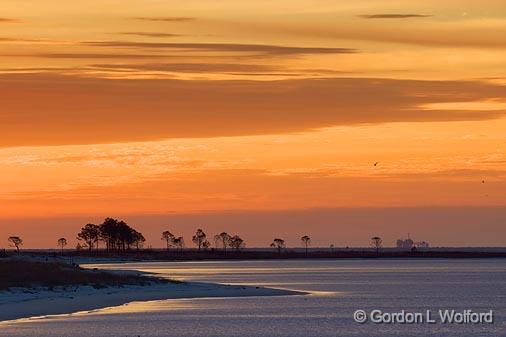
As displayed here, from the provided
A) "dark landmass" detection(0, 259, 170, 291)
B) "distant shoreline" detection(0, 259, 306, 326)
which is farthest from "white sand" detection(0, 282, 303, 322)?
"dark landmass" detection(0, 259, 170, 291)

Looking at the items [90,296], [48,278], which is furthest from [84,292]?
[48,278]

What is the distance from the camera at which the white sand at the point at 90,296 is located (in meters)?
86.5

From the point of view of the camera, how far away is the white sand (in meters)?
86.5

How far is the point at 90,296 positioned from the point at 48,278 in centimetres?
411

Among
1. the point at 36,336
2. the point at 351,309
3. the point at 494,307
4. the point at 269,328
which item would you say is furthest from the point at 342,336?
the point at 494,307

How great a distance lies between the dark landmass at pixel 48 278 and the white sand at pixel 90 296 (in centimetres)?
101

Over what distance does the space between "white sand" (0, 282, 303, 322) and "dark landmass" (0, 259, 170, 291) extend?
1.01 meters

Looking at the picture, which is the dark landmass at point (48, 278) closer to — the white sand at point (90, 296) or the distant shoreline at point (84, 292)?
the distant shoreline at point (84, 292)

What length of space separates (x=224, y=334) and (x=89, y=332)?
8.71 metres

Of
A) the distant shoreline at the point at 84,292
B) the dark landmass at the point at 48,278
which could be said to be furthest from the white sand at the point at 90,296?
the dark landmass at the point at 48,278

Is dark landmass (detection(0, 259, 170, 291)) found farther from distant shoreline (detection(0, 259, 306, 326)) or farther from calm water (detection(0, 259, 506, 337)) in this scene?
calm water (detection(0, 259, 506, 337))

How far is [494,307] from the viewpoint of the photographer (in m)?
106

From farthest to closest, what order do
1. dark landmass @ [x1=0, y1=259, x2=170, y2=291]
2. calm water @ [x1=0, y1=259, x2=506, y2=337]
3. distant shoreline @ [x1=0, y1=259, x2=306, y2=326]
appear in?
dark landmass @ [x1=0, y1=259, x2=170, y2=291] < distant shoreline @ [x1=0, y1=259, x2=306, y2=326] < calm water @ [x1=0, y1=259, x2=506, y2=337]

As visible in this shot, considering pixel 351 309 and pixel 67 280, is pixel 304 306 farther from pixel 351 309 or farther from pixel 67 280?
pixel 67 280
